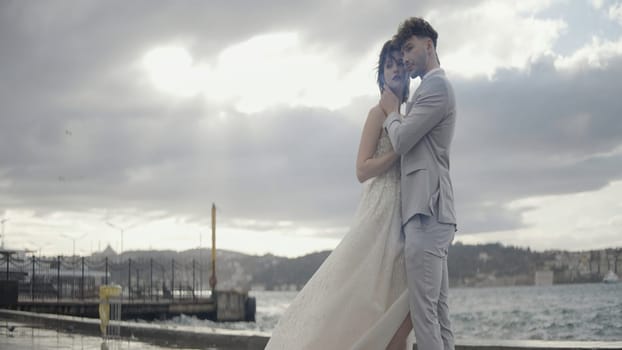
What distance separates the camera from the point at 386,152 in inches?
117

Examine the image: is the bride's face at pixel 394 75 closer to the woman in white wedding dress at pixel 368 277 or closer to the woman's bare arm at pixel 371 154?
the woman in white wedding dress at pixel 368 277

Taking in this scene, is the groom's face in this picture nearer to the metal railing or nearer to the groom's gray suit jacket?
the groom's gray suit jacket

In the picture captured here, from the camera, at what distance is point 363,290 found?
2840 mm

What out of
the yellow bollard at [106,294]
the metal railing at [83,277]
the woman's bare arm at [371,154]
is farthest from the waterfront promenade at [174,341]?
the metal railing at [83,277]

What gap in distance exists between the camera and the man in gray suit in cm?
271

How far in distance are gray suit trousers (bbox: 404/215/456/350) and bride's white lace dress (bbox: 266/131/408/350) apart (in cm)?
9

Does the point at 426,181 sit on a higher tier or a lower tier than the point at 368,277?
higher

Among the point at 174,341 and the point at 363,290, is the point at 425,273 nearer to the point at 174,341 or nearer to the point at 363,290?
the point at 363,290

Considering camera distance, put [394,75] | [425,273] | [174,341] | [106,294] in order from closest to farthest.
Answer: [425,273], [394,75], [106,294], [174,341]

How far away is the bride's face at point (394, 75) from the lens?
298 cm

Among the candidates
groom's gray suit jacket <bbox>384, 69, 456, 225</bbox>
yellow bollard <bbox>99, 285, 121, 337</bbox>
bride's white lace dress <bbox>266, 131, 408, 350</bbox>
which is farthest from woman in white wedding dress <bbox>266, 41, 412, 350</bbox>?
yellow bollard <bbox>99, 285, 121, 337</bbox>

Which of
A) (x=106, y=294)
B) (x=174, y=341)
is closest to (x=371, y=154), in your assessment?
(x=106, y=294)

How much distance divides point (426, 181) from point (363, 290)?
1.63ft

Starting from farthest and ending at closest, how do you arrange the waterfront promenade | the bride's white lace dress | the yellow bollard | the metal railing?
the metal railing
the yellow bollard
the waterfront promenade
the bride's white lace dress
